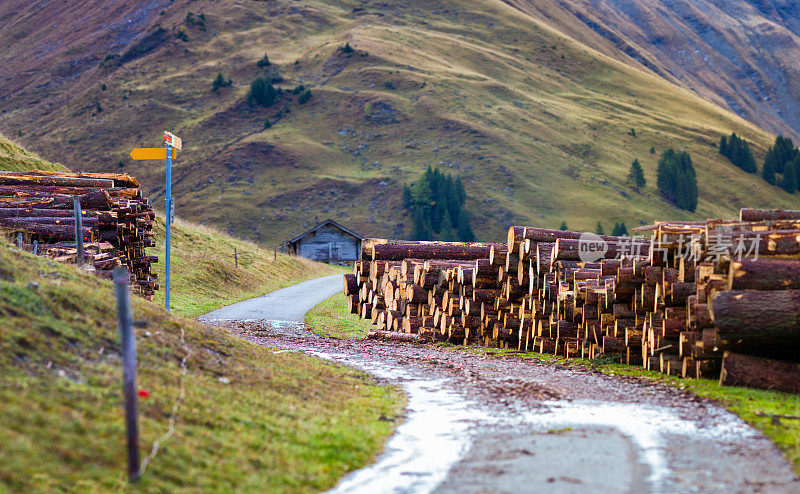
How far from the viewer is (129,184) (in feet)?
80.1

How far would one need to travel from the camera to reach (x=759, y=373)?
11312mm

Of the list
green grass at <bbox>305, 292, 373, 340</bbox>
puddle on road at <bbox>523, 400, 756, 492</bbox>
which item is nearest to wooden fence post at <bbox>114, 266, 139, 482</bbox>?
puddle on road at <bbox>523, 400, 756, 492</bbox>

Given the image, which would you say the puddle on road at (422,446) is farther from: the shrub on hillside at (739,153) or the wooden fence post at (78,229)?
the shrub on hillside at (739,153)

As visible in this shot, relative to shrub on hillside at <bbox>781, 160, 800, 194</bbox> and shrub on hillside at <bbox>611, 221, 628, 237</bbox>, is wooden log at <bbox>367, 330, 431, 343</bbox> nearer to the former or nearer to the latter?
shrub on hillside at <bbox>611, 221, 628, 237</bbox>

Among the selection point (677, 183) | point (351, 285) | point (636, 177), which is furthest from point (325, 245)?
point (677, 183)

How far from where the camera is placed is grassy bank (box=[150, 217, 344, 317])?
100 ft

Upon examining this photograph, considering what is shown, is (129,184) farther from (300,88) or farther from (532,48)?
(532,48)

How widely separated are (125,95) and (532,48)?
82607 mm

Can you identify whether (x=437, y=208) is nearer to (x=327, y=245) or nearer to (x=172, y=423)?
(x=327, y=245)

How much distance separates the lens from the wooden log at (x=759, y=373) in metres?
11.1

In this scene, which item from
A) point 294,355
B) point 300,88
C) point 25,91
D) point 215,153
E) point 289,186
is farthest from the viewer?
point 25,91

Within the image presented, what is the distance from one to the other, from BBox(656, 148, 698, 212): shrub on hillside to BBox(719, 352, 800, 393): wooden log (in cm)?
11274

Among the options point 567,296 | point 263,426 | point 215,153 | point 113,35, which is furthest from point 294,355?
point 113,35

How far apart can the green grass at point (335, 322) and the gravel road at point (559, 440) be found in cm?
769
